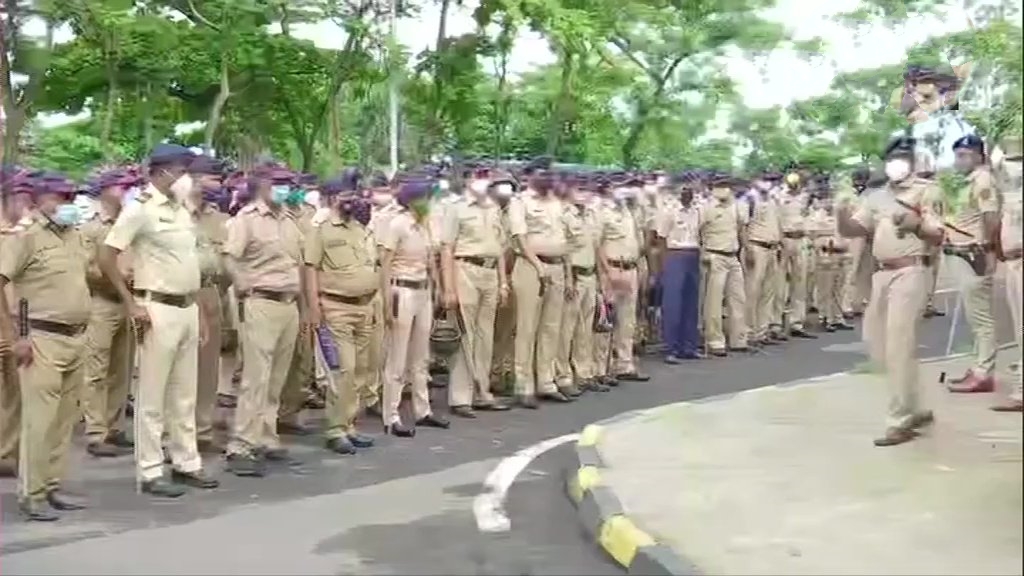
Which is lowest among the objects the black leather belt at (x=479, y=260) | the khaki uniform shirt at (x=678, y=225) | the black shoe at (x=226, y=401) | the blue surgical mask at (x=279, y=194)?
the black shoe at (x=226, y=401)

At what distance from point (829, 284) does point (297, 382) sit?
10.2m

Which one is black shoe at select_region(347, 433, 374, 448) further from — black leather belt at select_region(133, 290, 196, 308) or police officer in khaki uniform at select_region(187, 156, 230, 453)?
black leather belt at select_region(133, 290, 196, 308)

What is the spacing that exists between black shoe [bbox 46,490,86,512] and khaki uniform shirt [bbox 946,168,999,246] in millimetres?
6207

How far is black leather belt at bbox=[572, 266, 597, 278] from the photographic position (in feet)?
42.5

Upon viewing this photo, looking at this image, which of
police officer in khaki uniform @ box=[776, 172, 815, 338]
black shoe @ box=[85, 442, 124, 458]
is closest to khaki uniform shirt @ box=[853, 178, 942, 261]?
black shoe @ box=[85, 442, 124, 458]

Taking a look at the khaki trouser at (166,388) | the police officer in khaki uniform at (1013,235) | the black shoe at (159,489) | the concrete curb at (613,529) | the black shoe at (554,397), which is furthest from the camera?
the black shoe at (554,397)

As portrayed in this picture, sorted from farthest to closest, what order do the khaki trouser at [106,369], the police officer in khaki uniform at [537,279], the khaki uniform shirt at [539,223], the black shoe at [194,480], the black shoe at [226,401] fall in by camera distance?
the police officer in khaki uniform at [537,279], the khaki uniform shirt at [539,223], the black shoe at [226,401], the khaki trouser at [106,369], the black shoe at [194,480]

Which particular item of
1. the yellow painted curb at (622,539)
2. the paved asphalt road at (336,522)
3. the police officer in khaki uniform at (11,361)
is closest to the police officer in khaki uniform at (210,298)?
the paved asphalt road at (336,522)

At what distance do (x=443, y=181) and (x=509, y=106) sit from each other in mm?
14471

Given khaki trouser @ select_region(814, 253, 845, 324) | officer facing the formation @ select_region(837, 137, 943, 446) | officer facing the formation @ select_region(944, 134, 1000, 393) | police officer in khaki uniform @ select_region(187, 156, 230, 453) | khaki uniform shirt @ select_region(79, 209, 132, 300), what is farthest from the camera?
khaki trouser @ select_region(814, 253, 845, 324)

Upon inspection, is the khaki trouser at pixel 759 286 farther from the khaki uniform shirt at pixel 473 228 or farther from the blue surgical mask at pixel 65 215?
the blue surgical mask at pixel 65 215

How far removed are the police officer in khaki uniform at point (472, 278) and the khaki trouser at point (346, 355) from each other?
4.56 feet

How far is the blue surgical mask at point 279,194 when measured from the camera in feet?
30.4

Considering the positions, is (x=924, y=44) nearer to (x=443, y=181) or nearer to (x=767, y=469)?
(x=443, y=181)
